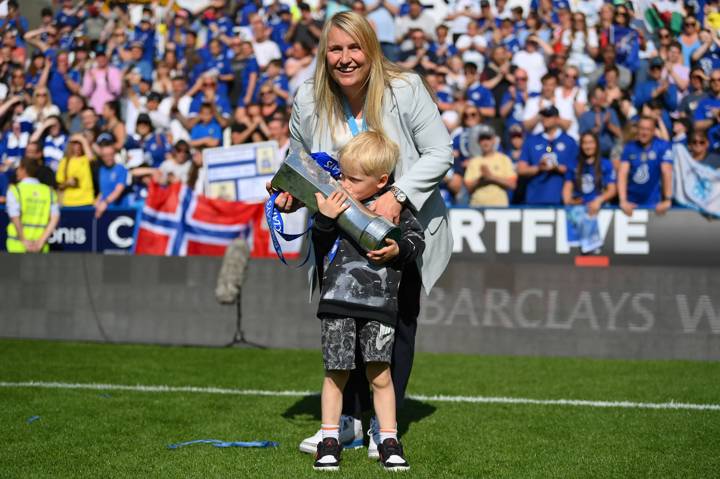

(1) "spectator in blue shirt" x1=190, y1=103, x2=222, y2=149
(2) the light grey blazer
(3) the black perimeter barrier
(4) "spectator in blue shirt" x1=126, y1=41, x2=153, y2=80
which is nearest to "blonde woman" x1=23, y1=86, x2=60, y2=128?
(4) "spectator in blue shirt" x1=126, y1=41, x2=153, y2=80

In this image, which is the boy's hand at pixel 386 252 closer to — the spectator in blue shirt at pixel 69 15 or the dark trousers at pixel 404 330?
the dark trousers at pixel 404 330

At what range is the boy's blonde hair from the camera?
4.80m

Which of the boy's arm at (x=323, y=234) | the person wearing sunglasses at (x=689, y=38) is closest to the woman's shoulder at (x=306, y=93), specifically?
the boy's arm at (x=323, y=234)

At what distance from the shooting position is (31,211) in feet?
41.1

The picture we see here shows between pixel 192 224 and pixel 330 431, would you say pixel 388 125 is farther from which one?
pixel 192 224

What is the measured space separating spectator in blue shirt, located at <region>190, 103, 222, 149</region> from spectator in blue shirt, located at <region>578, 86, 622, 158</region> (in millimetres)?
4981

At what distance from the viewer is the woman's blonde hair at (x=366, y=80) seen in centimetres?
506

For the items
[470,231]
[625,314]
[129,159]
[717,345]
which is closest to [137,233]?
[129,159]

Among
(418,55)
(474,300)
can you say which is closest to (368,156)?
(474,300)

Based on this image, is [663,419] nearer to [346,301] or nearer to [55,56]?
[346,301]

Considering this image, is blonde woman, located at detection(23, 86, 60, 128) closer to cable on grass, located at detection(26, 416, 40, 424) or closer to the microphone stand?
the microphone stand

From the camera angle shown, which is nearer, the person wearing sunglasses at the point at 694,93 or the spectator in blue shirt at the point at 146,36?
the person wearing sunglasses at the point at 694,93

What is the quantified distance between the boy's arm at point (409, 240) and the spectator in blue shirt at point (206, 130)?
992 centimetres

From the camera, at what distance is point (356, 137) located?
4879 mm
